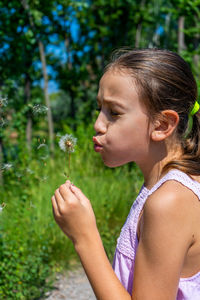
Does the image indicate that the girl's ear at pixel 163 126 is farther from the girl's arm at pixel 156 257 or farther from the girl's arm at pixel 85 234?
the girl's arm at pixel 85 234

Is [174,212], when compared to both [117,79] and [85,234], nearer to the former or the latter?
[85,234]

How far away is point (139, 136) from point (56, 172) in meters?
3.58

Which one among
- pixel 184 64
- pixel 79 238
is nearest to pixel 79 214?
pixel 79 238

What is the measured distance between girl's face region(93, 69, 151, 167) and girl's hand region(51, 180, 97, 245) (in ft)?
0.61

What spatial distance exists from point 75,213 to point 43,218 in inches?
96.1

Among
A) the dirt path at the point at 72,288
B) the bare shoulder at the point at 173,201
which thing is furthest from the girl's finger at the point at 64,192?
the dirt path at the point at 72,288

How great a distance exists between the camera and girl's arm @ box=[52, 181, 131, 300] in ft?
3.73

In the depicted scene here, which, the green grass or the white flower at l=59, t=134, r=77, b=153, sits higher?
the white flower at l=59, t=134, r=77, b=153

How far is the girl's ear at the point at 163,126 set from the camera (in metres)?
1.24

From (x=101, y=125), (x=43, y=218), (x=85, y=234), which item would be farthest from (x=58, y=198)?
(x=43, y=218)

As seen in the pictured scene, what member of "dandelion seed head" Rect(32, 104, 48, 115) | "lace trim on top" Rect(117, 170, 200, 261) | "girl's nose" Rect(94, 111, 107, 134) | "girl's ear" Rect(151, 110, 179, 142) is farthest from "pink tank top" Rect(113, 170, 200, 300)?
"dandelion seed head" Rect(32, 104, 48, 115)

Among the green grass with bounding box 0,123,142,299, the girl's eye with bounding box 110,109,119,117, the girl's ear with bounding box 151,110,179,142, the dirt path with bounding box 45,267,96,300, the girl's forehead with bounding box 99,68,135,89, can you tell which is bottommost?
the dirt path with bounding box 45,267,96,300

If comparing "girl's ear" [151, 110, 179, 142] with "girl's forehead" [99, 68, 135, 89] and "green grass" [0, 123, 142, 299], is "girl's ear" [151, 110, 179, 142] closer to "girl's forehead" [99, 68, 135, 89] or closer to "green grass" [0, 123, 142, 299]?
"girl's forehead" [99, 68, 135, 89]

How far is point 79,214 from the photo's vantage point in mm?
1195
